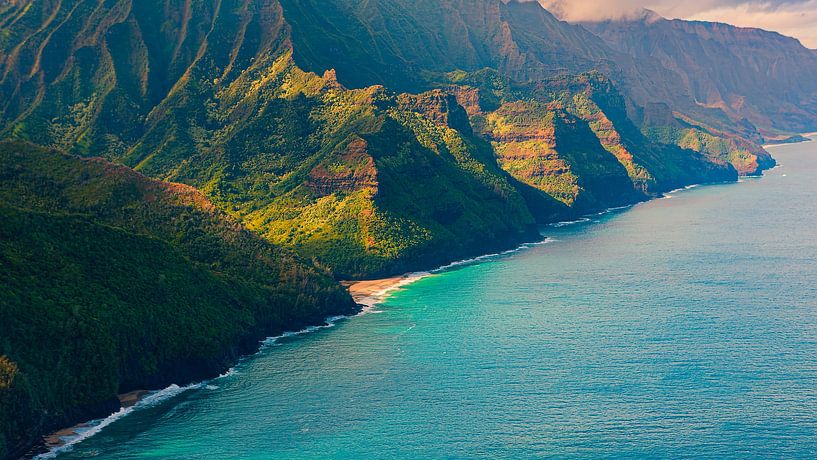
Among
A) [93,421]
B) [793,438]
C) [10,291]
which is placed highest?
[10,291]

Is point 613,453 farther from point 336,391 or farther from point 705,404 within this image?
point 336,391

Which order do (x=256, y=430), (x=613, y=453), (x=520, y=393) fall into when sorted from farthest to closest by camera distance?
(x=520, y=393) → (x=256, y=430) → (x=613, y=453)

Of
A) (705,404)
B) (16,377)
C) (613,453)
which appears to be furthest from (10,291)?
(705,404)

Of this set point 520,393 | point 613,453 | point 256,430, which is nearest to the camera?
point 613,453

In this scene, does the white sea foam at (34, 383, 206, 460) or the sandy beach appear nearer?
the white sea foam at (34, 383, 206, 460)

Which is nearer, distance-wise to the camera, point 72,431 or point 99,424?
point 72,431

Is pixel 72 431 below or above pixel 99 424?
above

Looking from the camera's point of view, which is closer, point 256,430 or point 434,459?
point 434,459

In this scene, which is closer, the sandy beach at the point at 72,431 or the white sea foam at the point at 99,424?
the white sea foam at the point at 99,424

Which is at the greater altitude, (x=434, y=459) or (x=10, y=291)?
(x=10, y=291)
